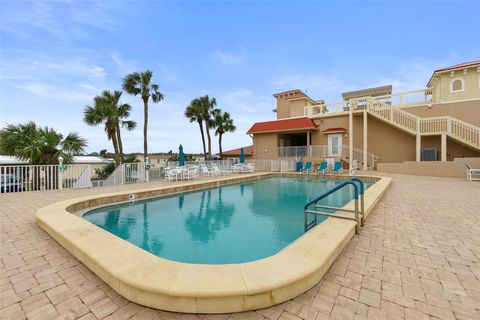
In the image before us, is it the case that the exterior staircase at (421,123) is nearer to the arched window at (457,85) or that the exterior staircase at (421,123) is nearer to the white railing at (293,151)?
the arched window at (457,85)

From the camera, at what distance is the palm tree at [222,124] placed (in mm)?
25381

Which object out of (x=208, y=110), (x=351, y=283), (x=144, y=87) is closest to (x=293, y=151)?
(x=208, y=110)

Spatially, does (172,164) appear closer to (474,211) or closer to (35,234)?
(35,234)

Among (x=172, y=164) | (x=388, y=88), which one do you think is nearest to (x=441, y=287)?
(x=172, y=164)

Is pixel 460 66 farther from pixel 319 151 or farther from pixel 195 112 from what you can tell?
pixel 195 112

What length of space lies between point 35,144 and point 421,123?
22.0m

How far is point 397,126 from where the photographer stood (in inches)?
587

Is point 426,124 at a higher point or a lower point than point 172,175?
higher

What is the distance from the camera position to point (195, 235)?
186 inches

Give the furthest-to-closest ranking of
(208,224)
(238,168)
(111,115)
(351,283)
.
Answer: (238,168), (111,115), (208,224), (351,283)

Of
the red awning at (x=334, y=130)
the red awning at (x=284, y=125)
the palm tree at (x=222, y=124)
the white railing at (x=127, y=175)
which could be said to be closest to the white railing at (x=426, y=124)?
the red awning at (x=334, y=130)

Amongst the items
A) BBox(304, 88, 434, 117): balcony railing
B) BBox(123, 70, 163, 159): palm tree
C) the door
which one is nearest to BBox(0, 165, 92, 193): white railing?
BBox(123, 70, 163, 159): palm tree

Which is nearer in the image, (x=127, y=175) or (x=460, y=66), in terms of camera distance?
(x=127, y=175)

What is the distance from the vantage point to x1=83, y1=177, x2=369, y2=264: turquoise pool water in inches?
155
